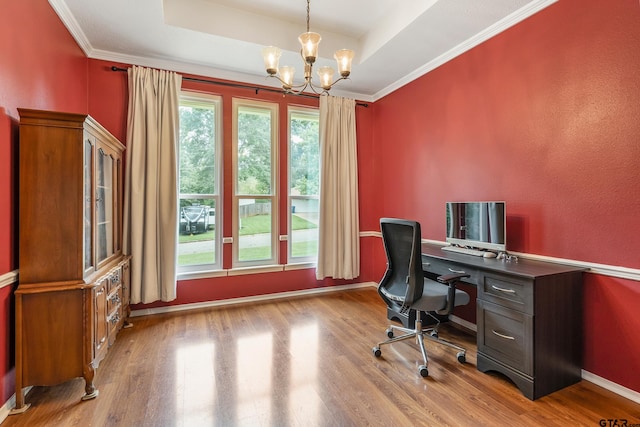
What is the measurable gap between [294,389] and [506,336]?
153 cm

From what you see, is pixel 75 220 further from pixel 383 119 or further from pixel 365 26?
pixel 383 119

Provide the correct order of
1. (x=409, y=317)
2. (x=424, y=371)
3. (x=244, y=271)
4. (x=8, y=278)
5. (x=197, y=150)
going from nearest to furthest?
(x=8, y=278) → (x=424, y=371) → (x=409, y=317) → (x=197, y=150) → (x=244, y=271)

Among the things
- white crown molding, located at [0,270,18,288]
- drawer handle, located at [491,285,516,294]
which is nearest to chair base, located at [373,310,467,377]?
drawer handle, located at [491,285,516,294]

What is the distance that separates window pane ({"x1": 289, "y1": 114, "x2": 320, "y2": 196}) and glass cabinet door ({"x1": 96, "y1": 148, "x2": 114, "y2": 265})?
2072 millimetres

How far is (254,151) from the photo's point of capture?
3.93 meters

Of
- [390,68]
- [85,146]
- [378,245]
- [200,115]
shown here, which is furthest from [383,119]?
[85,146]

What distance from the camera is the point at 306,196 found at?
4254mm

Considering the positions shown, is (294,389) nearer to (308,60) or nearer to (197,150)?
(308,60)

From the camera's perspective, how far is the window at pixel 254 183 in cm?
385

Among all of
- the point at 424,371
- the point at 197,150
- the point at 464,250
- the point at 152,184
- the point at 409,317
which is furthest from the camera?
the point at 197,150

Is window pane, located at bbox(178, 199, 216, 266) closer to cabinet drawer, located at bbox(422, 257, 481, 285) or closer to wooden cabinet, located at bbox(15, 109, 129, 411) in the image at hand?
wooden cabinet, located at bbox(15, 109, 129, 411)

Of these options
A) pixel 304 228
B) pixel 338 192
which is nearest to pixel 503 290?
pixel 338 192

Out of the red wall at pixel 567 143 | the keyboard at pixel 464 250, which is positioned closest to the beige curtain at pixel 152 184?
the keyboard at pixel 464 250

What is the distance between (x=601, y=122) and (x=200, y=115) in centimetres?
382
